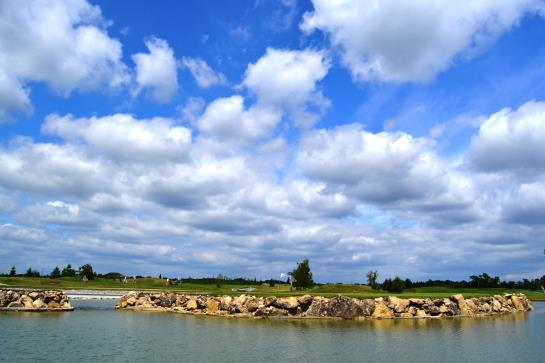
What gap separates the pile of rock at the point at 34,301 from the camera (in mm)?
73375

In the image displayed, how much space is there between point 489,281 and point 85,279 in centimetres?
12360

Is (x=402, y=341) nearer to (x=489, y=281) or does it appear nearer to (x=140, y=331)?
(x=140, y=331)

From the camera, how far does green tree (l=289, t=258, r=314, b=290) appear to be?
11606 centimetres

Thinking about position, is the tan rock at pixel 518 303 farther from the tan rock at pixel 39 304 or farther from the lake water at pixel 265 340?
the tan rock at pixel 39 304

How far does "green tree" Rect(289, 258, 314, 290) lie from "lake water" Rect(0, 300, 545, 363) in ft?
176

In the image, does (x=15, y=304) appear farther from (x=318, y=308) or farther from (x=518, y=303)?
(x=518, y=303)

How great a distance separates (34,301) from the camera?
74.6 m

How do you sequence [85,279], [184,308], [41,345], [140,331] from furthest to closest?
[85,279], [184,308], [140,331], [41,345]

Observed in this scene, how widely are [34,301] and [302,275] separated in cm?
5790

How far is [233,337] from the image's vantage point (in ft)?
149

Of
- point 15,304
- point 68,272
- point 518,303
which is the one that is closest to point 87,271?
point 68,272

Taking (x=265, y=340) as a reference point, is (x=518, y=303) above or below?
above

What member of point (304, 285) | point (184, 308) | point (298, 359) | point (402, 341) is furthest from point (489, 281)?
point (298, 359)

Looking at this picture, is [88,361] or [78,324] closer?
[88,361]
